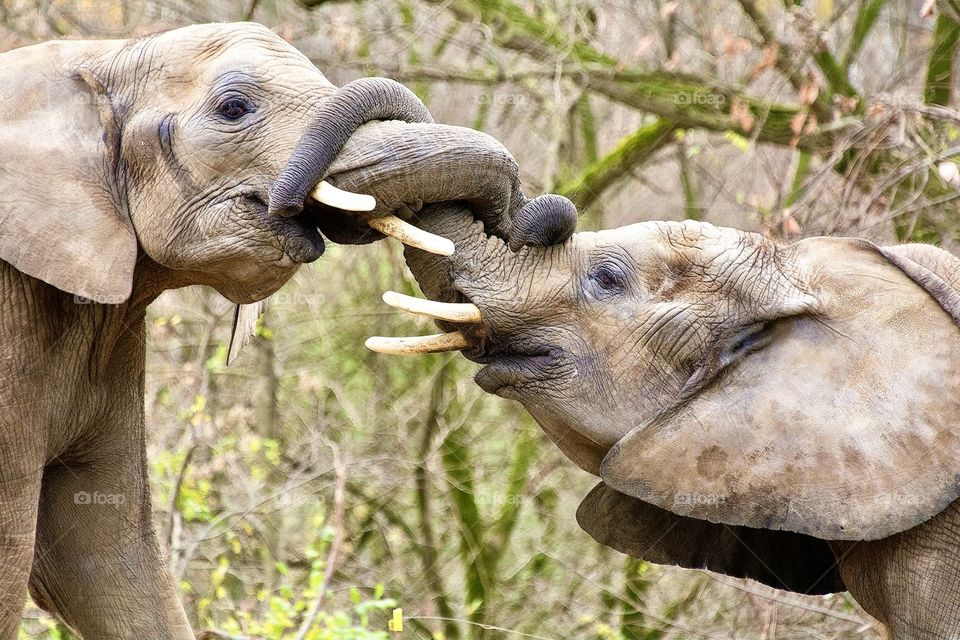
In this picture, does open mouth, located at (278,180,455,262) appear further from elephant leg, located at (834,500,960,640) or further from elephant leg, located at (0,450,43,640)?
elephant leg, located at (834,500,960,640)

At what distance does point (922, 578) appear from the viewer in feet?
13.0

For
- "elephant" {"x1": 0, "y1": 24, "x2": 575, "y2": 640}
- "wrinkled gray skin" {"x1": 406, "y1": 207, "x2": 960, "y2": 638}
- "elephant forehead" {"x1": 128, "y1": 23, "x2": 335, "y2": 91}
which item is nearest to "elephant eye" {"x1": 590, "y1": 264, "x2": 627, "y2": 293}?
"wrinkled gray skin" {"x1": 406, "y1": 207, "x2": 960, "y2": 638}

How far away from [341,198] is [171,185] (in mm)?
558

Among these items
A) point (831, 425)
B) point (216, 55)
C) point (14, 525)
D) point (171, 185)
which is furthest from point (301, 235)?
point (831, 425)

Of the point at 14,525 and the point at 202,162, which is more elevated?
the point at 202,162

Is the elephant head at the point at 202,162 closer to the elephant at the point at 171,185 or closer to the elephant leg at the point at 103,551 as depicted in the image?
the elephant at the point at 171,185

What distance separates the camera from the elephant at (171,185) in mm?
3828

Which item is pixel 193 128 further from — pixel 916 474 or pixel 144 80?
pixel 916 474

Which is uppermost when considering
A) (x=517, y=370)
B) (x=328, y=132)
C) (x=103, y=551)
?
(x=328, y=132)

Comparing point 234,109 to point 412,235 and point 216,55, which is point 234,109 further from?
point 412,235

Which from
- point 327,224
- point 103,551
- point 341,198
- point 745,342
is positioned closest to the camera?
point 341,198

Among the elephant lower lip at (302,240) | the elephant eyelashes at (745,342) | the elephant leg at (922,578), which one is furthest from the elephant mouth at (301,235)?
the elephant leg at (922,578)

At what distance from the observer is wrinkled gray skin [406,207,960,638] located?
3922 mm

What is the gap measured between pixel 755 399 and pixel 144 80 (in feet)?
6.60
